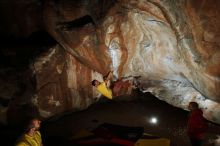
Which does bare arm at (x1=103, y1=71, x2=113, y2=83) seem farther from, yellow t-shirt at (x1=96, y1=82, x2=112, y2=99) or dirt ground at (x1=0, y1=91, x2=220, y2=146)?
dirt ground at (x1=0, y1=91, x2=220, y2=146)

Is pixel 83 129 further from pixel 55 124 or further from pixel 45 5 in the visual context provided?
pixel 45 5

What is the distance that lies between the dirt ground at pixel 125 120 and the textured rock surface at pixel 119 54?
14.0 inches

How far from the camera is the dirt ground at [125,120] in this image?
9422 millimetres

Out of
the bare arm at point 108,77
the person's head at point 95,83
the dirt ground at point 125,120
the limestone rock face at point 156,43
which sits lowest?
the dirt ground at point 125,120

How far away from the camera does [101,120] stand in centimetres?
1065

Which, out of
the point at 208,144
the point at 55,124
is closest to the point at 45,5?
the point at 55,124

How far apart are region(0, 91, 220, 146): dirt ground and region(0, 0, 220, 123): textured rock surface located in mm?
356

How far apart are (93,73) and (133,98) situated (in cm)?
188

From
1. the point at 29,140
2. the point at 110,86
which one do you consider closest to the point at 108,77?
the point at 110,86

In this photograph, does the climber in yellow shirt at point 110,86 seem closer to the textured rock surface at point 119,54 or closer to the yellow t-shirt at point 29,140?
the textured rock surface at point 119,54

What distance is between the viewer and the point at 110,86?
11898mm

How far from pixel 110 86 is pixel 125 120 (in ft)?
5.68

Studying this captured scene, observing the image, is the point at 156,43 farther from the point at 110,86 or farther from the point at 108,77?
the point at 110,86

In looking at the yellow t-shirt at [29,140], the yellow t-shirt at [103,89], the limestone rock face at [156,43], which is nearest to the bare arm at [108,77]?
the limestone rock face at [156,43]
